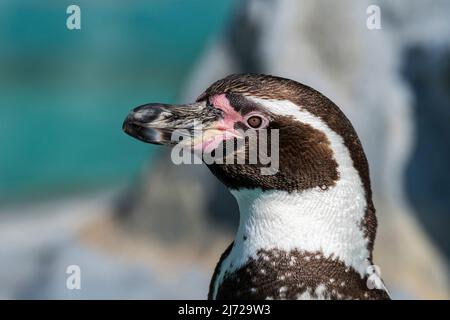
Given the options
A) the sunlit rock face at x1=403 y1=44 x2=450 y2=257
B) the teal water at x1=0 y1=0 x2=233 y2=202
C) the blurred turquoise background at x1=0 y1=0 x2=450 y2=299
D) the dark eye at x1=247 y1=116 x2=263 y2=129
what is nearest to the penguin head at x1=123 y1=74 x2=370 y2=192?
the dark eye at x1=247 y1=116 x2=263 y2=129

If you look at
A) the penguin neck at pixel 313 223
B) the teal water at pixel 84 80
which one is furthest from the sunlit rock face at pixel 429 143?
the teal water at pixel 84 80

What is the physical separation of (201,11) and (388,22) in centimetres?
591

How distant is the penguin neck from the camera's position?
1.97 meters

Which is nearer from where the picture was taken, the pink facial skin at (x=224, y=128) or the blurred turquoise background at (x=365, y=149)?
the pink facial skin at (x=224, y=128)

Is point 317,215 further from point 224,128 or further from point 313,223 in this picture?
point 224,128

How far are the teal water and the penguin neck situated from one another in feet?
21.4

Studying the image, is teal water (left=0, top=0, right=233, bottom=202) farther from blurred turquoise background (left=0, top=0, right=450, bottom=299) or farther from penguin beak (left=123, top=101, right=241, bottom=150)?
penguin beak (left=123, top=101, right=241, bottom=150)

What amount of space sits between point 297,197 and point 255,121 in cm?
17

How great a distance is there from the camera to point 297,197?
1979 millimetres

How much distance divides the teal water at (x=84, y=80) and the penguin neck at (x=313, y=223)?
21.4 ft

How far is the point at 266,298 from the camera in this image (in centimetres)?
197

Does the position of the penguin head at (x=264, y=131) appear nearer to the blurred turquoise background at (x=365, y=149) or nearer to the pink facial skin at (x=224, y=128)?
the pink facial skin at (x=224, y=128)

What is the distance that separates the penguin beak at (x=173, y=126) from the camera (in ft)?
6.62
